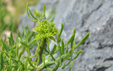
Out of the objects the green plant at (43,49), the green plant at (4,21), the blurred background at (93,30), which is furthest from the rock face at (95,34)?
the green plant at (4,21)

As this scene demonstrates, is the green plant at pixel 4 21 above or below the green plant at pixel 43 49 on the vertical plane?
above

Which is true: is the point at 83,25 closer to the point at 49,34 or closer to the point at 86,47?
the point at 86,47

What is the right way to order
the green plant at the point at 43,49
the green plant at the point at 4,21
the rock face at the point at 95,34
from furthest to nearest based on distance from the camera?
1. the green plant at the point at 4,21
2. the rock face at the point at 95,34
3. the green plant at the point at 43,49

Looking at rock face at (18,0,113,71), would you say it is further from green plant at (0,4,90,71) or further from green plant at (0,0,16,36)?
green plant at (0,0,16,36)

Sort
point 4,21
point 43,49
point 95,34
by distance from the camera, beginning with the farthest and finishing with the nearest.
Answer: point 4,21, point 95,34, point 43,49

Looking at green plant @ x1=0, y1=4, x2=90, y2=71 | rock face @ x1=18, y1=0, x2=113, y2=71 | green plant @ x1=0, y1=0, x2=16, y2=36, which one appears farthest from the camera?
green plant @ x1=0, y1=0, x2=16, y2=36

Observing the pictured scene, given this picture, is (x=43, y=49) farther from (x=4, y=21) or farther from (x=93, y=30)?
(x=4, y=21)

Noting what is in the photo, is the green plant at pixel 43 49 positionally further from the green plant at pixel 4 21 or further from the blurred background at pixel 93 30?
the green plant at pixel 4 21

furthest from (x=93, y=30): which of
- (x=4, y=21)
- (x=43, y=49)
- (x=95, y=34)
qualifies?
(x=4, y=21)

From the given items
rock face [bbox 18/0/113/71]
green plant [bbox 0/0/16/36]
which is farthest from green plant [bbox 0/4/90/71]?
green plant [bbox 0/0/16/36]

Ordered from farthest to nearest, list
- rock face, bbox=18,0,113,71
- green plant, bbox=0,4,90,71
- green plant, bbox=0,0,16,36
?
1. green plant, bbox=0,0,16,36
2. rock face, bbox=18,0,113,71
3. green plant, bbox=0,4,90,71

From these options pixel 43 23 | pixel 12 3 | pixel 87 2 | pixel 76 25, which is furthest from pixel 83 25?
pixel 12 3
